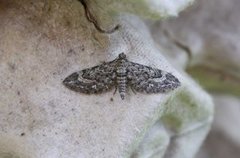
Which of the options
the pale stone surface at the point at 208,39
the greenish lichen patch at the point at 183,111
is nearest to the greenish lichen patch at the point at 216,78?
the pale stone surface at the point at 208,39

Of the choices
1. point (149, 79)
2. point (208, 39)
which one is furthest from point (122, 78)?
point (208, 39)

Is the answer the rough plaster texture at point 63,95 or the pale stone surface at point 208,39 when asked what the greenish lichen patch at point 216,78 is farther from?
the rough plaster texture at point 63,95

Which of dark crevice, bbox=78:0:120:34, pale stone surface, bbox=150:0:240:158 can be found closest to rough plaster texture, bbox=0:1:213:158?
dark crevice, bbox=78:0:120:34

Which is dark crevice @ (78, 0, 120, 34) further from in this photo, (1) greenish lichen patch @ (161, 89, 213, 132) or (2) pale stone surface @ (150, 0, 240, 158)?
(2) pale stone surface @ (150, 0, 240, 158)

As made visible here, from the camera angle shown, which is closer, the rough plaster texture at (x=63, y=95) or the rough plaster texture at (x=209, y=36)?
the rough plaster texture at (x=63, y=95)

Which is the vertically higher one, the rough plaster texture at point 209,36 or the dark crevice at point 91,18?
the dark crevice at point 91,18

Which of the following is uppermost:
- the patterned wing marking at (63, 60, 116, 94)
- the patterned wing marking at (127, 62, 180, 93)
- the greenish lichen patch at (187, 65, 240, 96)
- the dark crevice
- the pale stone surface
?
the dark crevice

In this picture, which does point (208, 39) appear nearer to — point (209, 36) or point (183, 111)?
point (209, 36)

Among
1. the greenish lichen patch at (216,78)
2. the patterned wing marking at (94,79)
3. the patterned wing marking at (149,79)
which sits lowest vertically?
the greenish lichen patch at (216,78)

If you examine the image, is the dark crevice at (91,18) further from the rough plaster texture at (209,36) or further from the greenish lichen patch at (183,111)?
the rough plaster texture at (209,36)
